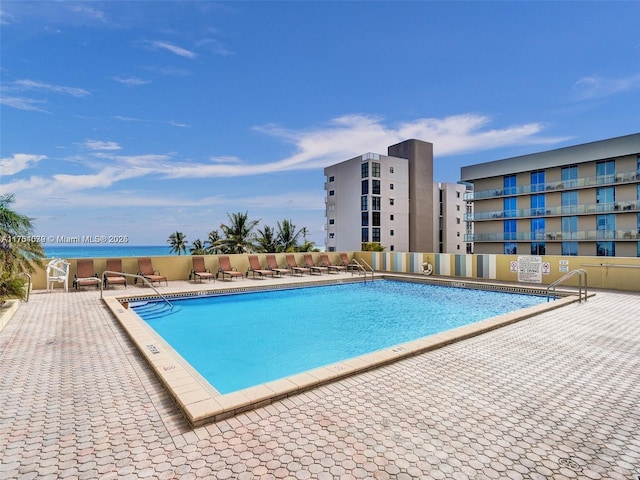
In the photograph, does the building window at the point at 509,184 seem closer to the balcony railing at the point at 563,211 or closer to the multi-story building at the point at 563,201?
the multi-story building at the point at 563,201

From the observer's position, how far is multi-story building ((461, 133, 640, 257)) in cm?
2862

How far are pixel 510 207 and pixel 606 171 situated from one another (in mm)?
8347

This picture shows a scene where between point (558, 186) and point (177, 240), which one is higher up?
point (558, 186)

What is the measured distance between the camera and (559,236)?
104 feet

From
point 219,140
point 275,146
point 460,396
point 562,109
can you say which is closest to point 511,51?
point 562,109

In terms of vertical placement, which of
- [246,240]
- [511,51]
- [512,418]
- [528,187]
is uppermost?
[511,51]

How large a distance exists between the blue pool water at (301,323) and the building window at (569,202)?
23846 millimetres

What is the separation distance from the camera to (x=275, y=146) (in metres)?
37.4

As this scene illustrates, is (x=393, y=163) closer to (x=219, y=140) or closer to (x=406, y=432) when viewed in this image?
(x=219, y=140)

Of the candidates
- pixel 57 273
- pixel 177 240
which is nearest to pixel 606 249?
pixel 57 273

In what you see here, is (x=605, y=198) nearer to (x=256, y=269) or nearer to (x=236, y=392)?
(x=256, y=269)

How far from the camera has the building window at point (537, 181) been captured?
33.3m

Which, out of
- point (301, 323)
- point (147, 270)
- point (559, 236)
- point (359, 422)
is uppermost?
point (559, 236)

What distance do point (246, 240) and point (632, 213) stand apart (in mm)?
33374
